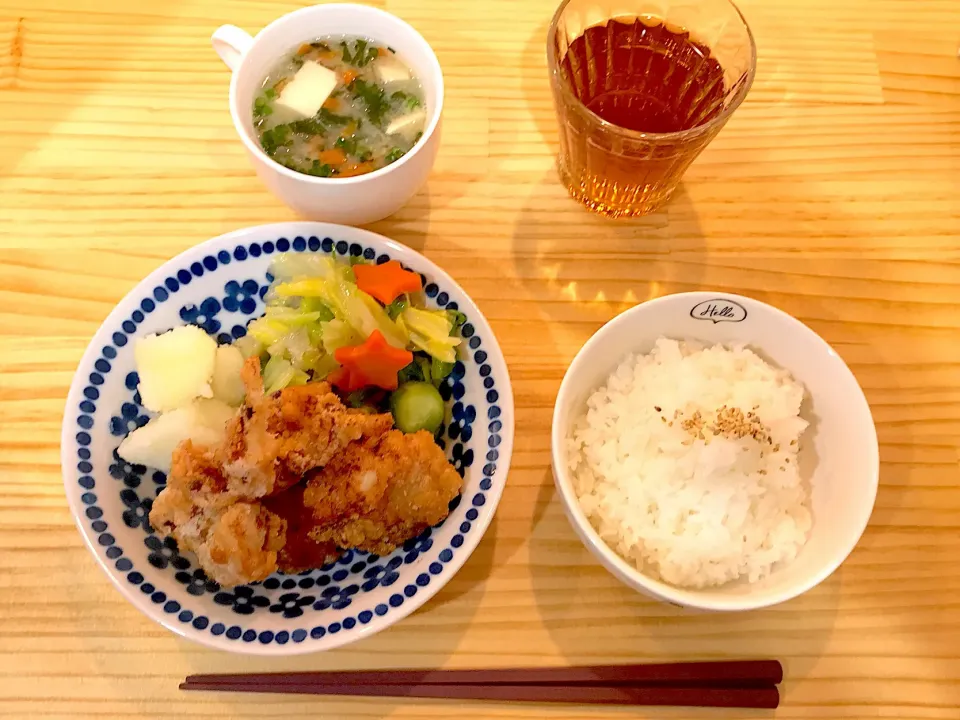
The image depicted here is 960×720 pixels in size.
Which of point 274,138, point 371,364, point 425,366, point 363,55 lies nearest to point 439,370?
point 425,366

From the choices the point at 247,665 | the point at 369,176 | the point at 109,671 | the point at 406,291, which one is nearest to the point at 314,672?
the point at 247,665

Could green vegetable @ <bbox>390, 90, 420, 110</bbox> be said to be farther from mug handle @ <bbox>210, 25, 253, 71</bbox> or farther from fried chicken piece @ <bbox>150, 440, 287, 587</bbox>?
fried chicken piece @ <bbox>150, 440, 287, 587</bbox>

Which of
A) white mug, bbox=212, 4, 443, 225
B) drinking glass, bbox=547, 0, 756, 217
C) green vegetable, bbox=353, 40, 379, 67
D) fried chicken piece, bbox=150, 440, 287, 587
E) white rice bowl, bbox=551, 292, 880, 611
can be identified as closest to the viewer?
fried chicken piece, bbox=150, 440, 287, 587

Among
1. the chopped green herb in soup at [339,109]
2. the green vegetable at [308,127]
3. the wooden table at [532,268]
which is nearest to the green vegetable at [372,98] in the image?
the chopped green herb in soup at [339,109]

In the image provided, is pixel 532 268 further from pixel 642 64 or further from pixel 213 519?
pixel 213 519

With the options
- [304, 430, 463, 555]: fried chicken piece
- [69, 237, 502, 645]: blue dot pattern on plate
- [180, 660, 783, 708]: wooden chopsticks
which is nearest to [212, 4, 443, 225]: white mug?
[69, 237, 502, 645]: blue dot pattern on plate

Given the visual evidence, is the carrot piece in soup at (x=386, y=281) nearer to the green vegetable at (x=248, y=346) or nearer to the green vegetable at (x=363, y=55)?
the green vegetable at (x=248, y=346)
